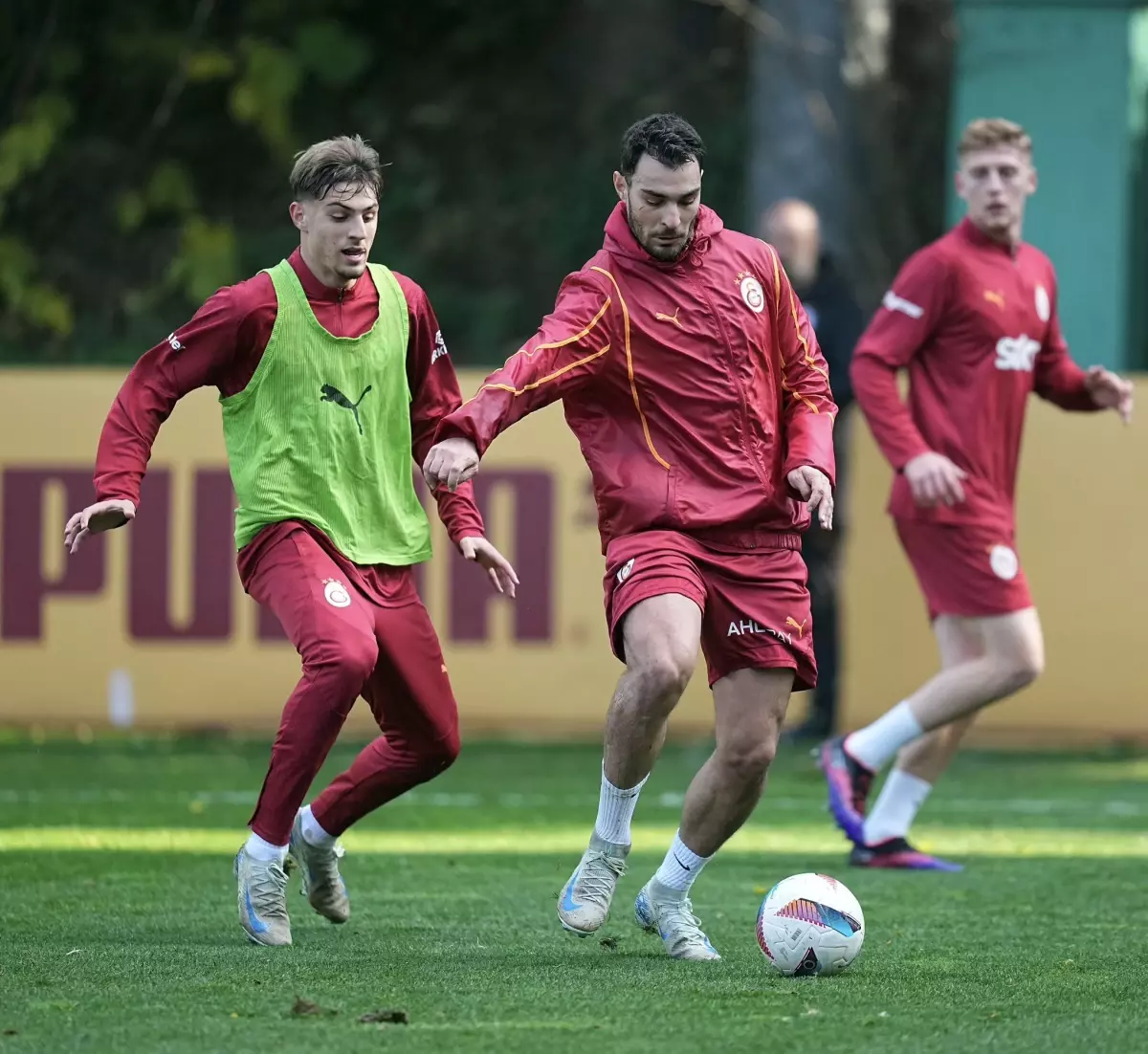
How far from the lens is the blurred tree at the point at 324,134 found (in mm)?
20625

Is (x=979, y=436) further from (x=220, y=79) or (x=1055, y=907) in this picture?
(x=220, y=79)

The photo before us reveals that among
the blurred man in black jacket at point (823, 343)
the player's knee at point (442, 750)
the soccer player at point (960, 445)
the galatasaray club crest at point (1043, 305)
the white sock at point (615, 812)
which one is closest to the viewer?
the white sock at point (615, 812)

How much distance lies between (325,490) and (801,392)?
1318mm

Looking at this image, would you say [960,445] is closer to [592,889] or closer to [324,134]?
[592,889]

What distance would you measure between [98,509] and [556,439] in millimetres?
6446

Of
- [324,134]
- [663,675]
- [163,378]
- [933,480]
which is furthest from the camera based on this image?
[324,134]

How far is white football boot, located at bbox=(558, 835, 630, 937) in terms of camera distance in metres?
5.98

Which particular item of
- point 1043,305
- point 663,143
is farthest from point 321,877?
point 1043,305

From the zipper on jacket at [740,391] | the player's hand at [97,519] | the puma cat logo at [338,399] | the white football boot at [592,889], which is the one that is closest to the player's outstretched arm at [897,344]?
the zipper on jacket at [740,391]

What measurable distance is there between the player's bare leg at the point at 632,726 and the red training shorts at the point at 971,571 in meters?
2.52

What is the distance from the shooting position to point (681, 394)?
6.09 m

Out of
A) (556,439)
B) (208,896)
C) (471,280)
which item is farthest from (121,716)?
(471,280)

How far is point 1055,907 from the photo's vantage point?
23.0 feet

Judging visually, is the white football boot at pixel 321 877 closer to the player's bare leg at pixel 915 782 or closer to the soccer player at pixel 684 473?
the soccer player at pixel 684 473
